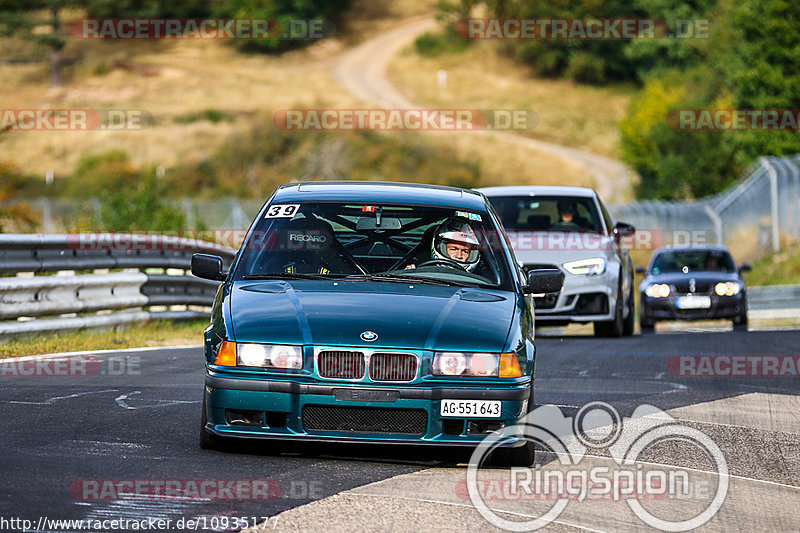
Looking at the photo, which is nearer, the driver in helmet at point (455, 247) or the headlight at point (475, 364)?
the headlight at point (475, 364)

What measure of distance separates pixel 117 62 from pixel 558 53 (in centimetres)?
3282

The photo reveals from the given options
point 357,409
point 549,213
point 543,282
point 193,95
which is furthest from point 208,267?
point 193,95

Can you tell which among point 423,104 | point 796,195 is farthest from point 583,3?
point 796,195

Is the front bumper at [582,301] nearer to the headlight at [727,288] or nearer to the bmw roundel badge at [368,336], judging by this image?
the headlight at [727,288]

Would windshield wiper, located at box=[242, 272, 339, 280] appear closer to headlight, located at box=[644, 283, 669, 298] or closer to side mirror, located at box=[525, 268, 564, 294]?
Result: side mirror, located at box=[525, 268, 564, 294]

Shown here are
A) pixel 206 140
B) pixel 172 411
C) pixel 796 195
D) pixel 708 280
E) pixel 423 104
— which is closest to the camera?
pixel 172 411

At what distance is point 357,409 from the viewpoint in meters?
6.67

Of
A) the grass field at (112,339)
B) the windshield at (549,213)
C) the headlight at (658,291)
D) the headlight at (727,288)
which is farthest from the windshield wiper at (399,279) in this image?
the headlight at (727,288)

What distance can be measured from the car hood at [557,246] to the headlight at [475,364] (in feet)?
30.0

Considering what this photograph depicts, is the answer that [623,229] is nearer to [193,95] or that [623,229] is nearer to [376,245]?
[376,245]

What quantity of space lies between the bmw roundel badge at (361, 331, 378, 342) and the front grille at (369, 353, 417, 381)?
0.09 metres

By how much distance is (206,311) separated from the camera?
18.4 m

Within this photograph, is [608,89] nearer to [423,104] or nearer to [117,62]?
[423,104]

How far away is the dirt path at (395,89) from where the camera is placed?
249 ft
